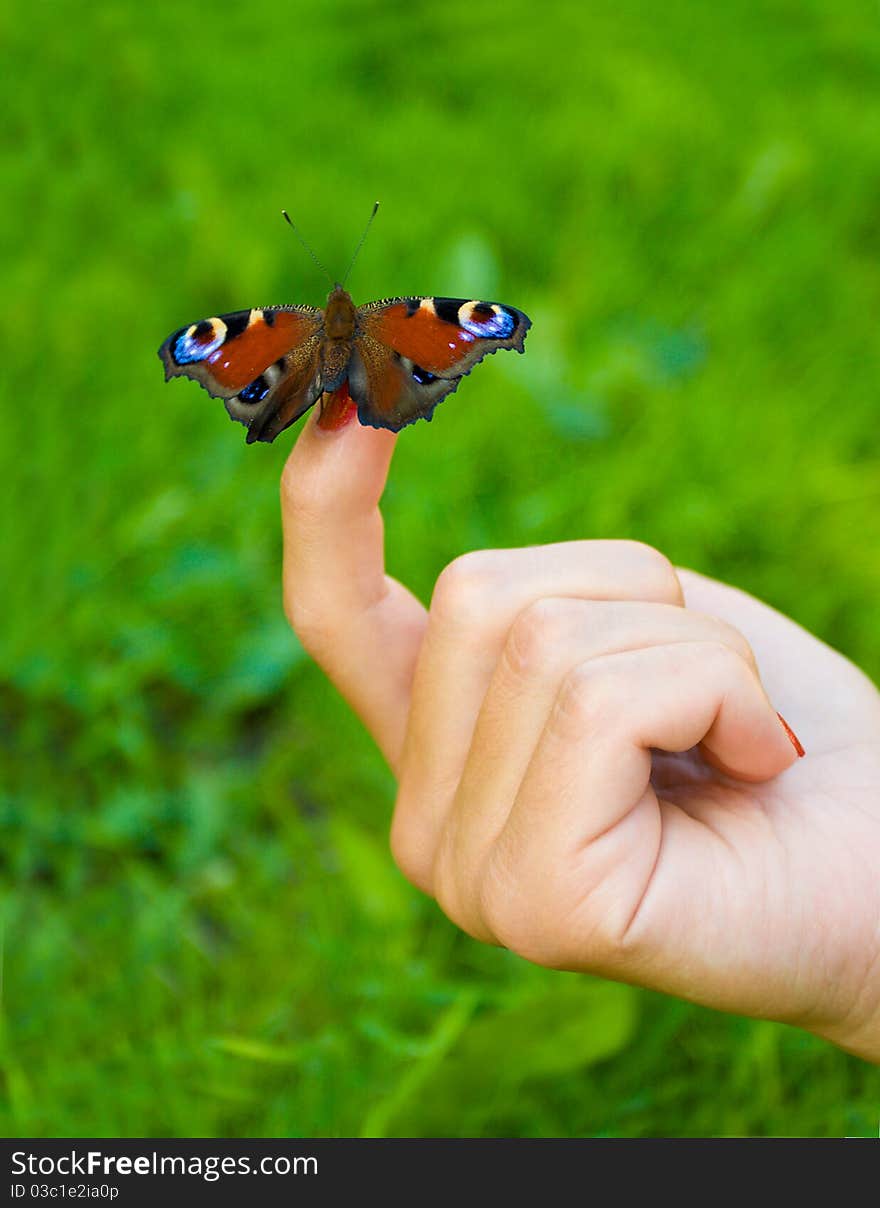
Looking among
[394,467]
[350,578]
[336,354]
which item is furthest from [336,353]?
[394,467]

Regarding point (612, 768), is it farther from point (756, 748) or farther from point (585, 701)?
point (756, 748)

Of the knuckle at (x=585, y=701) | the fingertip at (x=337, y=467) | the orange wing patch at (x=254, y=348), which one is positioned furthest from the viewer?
the orange wing patch at (x=254, y=348)

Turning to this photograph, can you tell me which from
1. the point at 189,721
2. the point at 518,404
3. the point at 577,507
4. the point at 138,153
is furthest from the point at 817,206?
the point at 189,721

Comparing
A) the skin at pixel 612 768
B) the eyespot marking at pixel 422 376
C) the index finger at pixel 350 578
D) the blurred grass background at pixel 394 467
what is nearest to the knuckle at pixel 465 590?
the skin at pixel 612 768

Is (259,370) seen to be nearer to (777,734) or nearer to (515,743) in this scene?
(515,743)

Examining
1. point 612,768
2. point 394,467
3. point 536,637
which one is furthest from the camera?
A: point 394,467

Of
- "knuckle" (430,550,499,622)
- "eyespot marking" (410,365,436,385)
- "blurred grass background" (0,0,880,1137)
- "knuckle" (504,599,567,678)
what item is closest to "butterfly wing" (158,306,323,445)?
"eyespot marking" (410,365,436,385)

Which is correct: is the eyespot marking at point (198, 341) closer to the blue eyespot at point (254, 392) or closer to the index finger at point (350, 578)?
the blue eyespot at point (254, 392)
